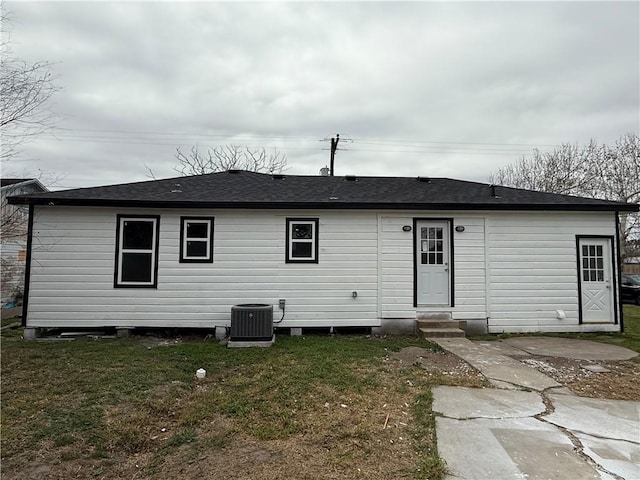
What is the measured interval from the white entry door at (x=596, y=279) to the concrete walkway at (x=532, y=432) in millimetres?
4327

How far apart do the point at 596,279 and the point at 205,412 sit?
28.1 feet

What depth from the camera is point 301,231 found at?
7.75 m

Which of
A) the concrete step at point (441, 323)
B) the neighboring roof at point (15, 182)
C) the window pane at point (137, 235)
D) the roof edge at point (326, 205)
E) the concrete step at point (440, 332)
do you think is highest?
the neighboring roof at point (15, 182)

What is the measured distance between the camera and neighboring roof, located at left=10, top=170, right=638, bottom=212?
727 cm

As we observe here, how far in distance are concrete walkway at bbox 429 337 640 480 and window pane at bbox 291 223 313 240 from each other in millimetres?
4221

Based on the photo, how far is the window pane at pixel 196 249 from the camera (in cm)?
756

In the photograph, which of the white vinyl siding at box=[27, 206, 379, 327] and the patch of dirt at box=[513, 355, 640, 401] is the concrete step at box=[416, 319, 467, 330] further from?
the patch of dirt at box=[513, 355, 640, 401]

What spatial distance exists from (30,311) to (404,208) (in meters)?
7.77

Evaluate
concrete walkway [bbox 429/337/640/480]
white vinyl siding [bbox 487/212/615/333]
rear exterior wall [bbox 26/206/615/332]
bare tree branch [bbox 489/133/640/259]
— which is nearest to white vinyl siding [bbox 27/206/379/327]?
rear exterior wall [bbox 26/206/615/332]

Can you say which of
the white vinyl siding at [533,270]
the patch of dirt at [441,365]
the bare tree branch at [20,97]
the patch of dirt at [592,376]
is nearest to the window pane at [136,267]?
the bare tree branch at [20,97]

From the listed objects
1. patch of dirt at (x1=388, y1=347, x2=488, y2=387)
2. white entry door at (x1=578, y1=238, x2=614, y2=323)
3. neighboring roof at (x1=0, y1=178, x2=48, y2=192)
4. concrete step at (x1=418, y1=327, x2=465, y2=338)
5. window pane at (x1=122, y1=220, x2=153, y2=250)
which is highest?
neighboring roof at (x1=0, y1=178, x2=48, y2=192)

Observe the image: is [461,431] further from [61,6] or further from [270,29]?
[61,6]

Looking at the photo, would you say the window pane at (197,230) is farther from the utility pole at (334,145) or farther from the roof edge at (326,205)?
the utility pole at (334,145)

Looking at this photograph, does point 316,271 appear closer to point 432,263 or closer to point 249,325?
point 249,325
